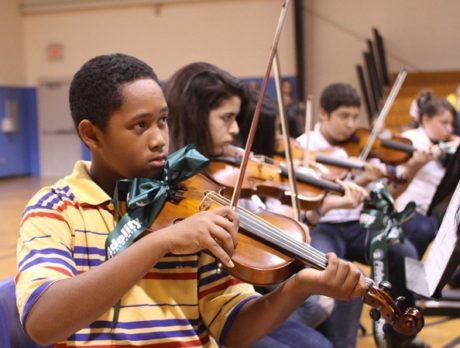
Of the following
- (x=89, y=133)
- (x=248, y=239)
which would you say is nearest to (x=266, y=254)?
(x=248, y=239)

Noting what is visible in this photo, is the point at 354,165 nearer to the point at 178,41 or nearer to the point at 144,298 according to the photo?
the point at 144,298

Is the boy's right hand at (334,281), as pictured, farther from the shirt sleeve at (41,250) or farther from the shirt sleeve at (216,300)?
the shirt sleeve at (41,250)

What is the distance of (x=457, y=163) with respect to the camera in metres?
2.08

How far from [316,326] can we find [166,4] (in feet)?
27.4

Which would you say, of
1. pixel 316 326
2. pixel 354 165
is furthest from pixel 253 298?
pixel 354 165

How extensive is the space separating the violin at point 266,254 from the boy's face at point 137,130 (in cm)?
12

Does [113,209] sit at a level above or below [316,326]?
above

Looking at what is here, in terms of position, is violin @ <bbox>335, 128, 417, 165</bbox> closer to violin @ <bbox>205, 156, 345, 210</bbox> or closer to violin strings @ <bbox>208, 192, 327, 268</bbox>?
violin @ <bbox>205, 156, 345, 210</bbox>

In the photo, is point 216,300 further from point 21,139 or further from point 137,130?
point 21,139

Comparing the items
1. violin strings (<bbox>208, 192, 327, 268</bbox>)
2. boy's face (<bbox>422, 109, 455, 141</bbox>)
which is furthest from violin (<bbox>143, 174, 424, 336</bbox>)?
boy's face (<bbox>422, 109, 455, 141</bbox>)

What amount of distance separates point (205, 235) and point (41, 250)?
29 centimetres

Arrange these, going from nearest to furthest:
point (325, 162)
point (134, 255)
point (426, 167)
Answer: point (134, 255), point (325, 162), point (426, 167)

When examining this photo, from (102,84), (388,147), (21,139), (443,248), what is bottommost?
(21,139)

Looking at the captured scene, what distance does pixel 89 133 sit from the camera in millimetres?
1153
